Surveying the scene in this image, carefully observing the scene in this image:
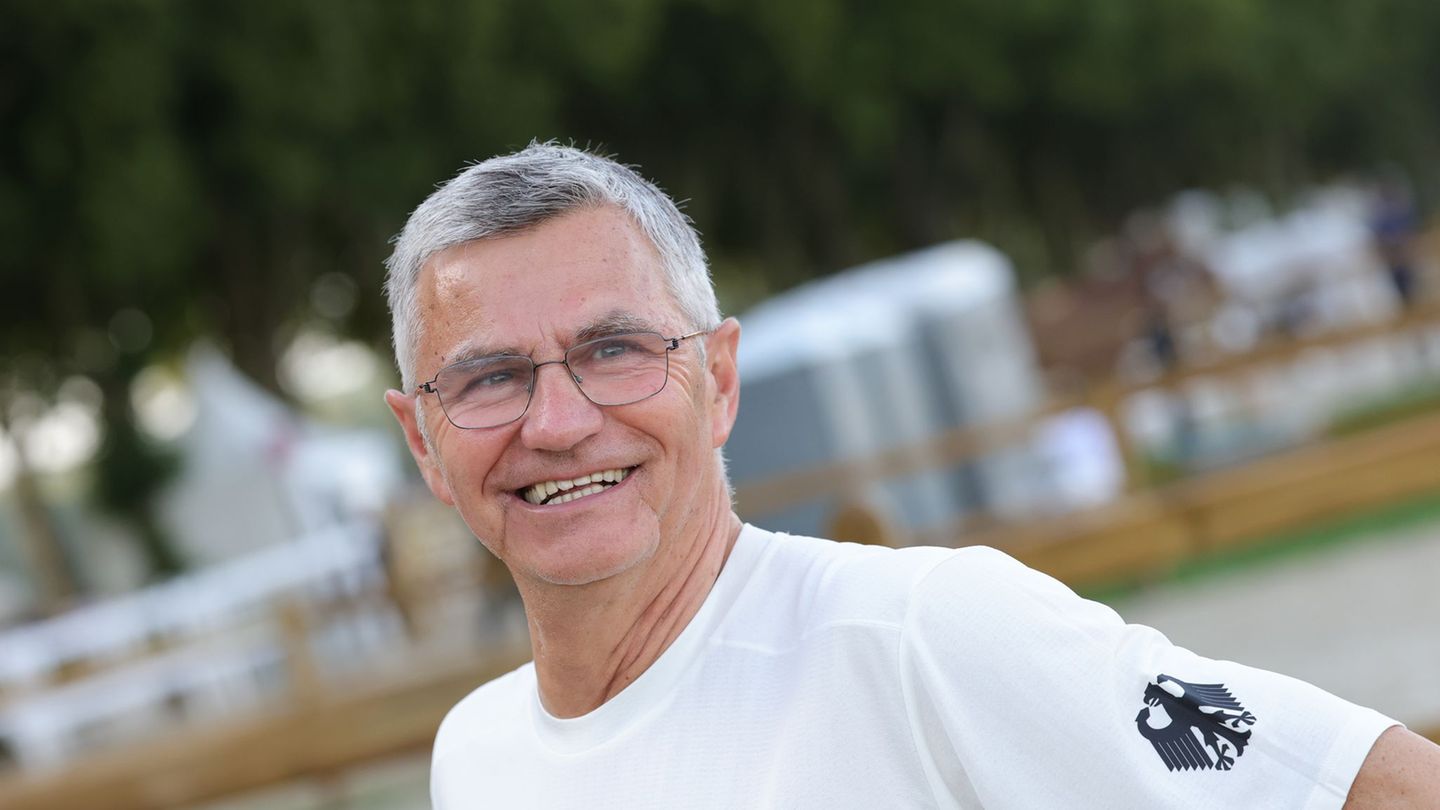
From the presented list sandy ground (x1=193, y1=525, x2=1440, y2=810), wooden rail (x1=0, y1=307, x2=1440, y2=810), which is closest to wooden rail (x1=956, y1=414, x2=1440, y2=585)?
wooden rail (x1=0, y1=307, x2=1440, y2=810)

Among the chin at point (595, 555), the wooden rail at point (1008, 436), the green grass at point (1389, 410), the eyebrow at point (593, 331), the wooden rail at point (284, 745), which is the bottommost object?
the green grass at point (1389, 410)

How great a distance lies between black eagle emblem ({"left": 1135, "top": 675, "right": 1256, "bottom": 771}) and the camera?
1488 millimetres

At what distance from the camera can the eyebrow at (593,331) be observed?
176cm

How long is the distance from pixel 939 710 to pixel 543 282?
57cm

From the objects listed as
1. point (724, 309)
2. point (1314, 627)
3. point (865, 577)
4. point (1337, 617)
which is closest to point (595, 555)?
Answer: point (865, 577)

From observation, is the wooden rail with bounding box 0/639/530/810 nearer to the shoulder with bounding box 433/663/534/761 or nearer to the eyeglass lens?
the shoulder with bounding box 433/663/534/761

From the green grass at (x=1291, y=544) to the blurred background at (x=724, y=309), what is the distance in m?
0.04

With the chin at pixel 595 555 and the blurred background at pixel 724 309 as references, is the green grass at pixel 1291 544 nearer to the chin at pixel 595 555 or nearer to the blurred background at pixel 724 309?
the blurred background at pixel 724 309

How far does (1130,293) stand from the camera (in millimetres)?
21172

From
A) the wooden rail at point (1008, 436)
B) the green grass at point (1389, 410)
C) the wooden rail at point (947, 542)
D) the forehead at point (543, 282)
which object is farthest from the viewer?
the green grass at point (1389, 410)

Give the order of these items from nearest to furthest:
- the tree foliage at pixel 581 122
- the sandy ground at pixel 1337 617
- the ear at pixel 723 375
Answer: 1. the ear at pixel 723 375
2. the sandy ground at pixel 1337 617
3. the tree foliage at pixel 581 122

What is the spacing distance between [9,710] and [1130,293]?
1443 cm

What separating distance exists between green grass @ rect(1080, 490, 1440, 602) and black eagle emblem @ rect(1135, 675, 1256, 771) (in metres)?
9.68

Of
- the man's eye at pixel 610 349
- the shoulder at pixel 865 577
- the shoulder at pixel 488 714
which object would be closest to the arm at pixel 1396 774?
the shoulder at pixel 865 577
